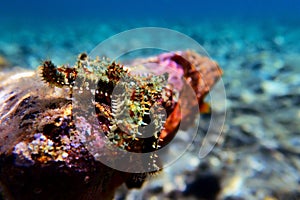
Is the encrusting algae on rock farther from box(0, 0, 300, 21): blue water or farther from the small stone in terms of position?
box(0, 0, 300, 21): blue water

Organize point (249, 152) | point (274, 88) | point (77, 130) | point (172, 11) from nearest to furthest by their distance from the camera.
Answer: point (77, 130), point (249, 152), point (274, 88), point (172, 11)

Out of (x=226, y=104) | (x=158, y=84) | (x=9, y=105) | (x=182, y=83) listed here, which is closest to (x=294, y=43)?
(x=226, y=104)

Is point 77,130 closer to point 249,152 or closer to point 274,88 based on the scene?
point 249,152

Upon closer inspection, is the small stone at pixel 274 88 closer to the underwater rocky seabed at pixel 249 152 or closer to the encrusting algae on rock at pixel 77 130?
the underwater rocky seabed at pixel 249 152

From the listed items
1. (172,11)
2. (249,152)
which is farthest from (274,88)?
(172,11)

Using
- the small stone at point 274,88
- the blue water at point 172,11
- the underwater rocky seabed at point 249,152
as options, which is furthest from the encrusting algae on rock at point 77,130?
the blue water at point 172,11

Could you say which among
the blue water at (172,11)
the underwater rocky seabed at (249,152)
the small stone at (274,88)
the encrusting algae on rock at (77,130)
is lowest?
the encrusting algae on rock at (77,130)

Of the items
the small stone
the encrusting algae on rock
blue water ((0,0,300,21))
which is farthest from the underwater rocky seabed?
blue water ((0,0,300,21))

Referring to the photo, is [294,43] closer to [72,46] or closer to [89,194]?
[72,46]
